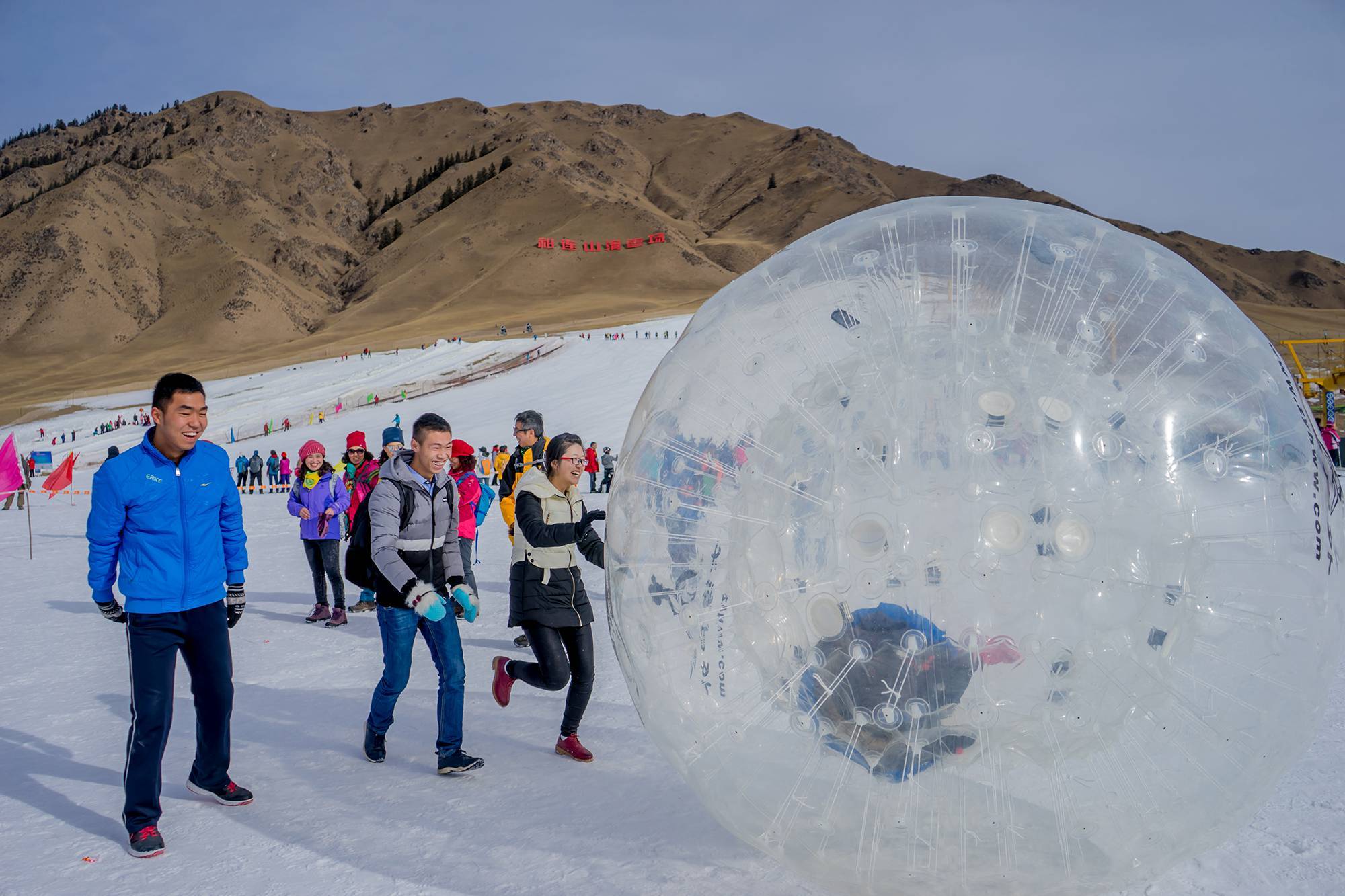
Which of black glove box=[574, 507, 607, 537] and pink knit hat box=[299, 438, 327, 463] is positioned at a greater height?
pink knit hat box=[299, 438, 327, 463]

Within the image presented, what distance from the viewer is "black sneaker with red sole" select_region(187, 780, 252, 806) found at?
4180 millimetres

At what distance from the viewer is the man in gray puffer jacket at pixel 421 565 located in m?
4.36

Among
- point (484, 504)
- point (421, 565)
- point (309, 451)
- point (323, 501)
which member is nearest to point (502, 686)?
point (421, 565)

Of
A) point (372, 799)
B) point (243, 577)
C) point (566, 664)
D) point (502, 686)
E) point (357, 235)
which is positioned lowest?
point (372, 799)

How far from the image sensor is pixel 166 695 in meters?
3.90

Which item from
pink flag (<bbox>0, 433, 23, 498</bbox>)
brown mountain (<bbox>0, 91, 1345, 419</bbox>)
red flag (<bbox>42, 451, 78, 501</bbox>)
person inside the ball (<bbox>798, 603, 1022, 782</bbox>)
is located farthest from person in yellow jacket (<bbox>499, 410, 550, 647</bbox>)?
brown mountain (<bbox>0, 91, 1345, 419</bbox>)

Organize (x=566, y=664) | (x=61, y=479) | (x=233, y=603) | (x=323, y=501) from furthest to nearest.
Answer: (x=61, y=479)
(x=323, y=501)
(x=566, y=664)
(x=233, y=603)

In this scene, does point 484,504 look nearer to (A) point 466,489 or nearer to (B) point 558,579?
(A) point 466,489

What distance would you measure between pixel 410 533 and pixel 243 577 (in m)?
0.77

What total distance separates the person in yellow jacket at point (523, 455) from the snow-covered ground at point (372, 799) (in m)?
1.13

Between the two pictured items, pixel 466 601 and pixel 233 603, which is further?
pixel 466 601

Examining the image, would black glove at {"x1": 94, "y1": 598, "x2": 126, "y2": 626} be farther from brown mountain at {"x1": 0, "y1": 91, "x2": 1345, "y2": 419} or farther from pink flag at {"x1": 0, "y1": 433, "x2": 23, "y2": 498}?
brown mountain at {"x1": 0, "y1": 91, "x2": 1345, "y2": 419}

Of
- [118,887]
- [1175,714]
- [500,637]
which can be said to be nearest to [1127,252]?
[1175,714]

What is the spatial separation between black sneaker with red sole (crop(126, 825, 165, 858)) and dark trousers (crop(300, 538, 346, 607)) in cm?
424
